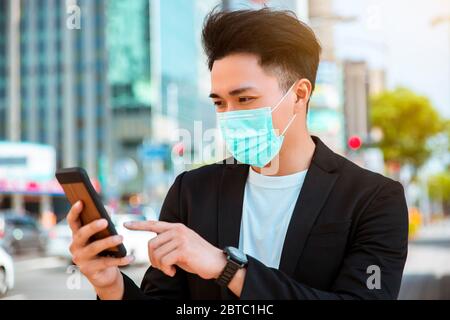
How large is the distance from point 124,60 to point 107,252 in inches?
1416

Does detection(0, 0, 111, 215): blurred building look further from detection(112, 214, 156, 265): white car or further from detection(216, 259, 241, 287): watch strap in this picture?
detection(216, 259, 241, 287): watch strap

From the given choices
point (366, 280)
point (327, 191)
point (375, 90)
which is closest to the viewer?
point (366, 280)

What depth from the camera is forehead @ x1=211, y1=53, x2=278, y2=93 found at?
1301 millimetres

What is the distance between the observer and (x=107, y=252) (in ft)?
3.62

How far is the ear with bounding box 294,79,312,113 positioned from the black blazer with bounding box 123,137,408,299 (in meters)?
0.09

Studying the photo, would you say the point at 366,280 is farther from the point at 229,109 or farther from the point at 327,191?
the point at 229,109

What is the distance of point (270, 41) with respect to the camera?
4.47ft

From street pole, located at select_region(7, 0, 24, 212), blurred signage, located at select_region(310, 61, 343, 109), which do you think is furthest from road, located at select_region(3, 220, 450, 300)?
street pole, located at select_region(7, 0, 24, 212)

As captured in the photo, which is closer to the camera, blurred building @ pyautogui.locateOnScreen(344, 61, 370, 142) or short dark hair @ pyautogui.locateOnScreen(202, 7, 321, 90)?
short dark hair @ pyautogui.locateOnScreen(202, 7, 321, 90)

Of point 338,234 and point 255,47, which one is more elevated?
point 255,47

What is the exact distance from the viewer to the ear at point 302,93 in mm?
1419

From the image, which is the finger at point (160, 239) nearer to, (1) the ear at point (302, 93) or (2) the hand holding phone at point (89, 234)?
(2) the hand holding phone at point (89, 234)

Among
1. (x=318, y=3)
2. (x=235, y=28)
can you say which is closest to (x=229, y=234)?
Result: (x=235, y=28)

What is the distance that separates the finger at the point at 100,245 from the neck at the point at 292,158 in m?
0.46
